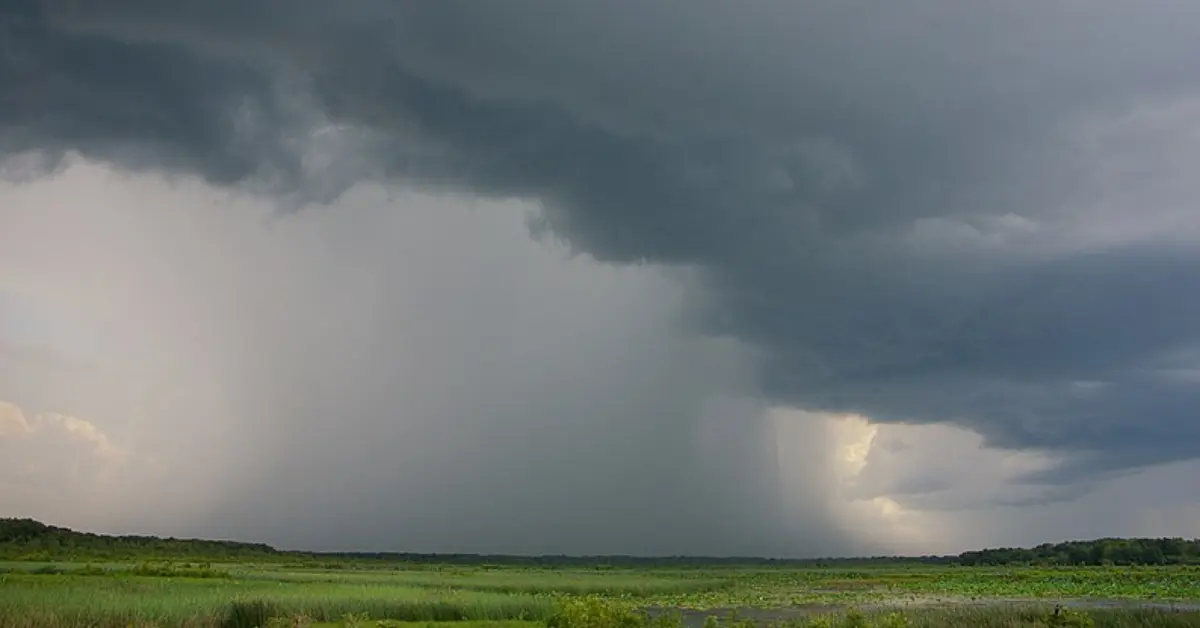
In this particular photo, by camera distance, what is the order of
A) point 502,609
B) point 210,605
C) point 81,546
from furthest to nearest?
point 81,546 < point 502,609 < point 210,605

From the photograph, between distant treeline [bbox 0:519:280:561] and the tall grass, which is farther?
distant treeline [bbox 0:519:280:561]

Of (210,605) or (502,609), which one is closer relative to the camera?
(210,605)

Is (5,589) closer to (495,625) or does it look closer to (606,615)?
(495,625)

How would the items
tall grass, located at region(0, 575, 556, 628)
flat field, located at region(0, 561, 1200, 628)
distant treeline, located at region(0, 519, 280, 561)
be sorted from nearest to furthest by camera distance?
flat field, located at region(0, 561, 1200, 628), tall grass, located at region(0, 575, 556, 628), distant treeline, located at region(0, 519, 280, 561)

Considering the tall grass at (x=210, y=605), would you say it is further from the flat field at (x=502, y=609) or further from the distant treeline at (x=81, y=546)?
the distant treeline at (x=81, y=546)

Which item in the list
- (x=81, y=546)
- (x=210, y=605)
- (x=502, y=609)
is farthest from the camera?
(x=81, y=546)

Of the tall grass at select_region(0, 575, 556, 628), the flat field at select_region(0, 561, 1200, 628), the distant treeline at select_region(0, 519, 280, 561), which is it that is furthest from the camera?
the distant treeline at select_region(0, 519, 280, 561)

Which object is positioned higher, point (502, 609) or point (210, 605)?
point (210, 605)

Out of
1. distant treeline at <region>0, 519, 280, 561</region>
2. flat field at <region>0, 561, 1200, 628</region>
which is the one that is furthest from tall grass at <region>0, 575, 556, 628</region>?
distant treeline at <region>0, 519, 280, 561</region>

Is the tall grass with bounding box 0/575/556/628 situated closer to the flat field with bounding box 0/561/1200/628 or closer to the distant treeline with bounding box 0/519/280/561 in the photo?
the flat field with bounding box 0/561/1200/628

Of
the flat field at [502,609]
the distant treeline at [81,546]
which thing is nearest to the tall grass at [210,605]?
the flat field at [502,609]

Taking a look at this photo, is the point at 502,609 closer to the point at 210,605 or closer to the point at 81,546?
the point at 210,605

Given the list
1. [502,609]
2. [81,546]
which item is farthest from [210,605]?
[81,546]

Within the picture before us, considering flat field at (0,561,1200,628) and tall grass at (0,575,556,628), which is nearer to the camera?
flat field at (0,561,1200,628)
